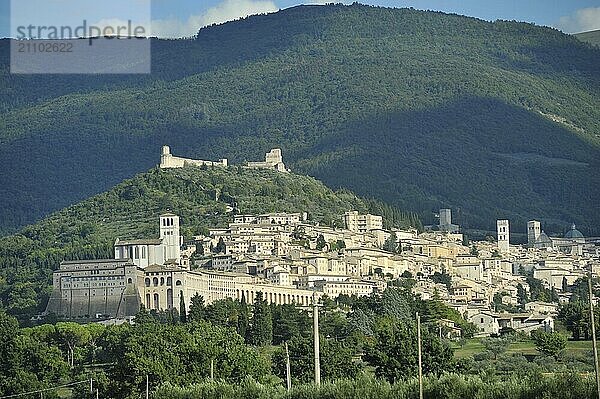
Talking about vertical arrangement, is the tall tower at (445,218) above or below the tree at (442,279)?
above

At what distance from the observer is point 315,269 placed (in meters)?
88.2

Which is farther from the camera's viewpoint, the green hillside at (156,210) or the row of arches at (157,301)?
the green hillside at (156,210)

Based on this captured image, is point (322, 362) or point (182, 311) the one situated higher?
point (182, 311)

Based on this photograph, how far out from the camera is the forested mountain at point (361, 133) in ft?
492

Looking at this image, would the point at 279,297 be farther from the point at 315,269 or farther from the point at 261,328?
the point at 261,328

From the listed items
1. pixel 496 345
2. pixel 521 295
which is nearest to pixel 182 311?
pixel 496 345

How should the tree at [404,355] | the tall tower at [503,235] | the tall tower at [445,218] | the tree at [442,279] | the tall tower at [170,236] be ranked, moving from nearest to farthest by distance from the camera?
1. the tree at [404,355]
2. the tall tower at [170,236]
3. the tree at [442,279]
4. the tall tower at [503,235]
5. the tall tower at [445,218]

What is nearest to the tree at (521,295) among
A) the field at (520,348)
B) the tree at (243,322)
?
the tree at (243,322)

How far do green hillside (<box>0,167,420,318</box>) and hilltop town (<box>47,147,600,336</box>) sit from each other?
247 cm

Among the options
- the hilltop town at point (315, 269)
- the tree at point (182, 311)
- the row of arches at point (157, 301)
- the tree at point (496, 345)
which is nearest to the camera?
the tree at point (496, 345)

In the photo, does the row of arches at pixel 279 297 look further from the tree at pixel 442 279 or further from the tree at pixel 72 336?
the tree at pixel 72 336

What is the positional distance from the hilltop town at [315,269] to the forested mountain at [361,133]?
2681cm

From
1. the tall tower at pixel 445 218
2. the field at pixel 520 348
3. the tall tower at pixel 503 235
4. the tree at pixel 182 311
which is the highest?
the tall tower at pixel 445 218

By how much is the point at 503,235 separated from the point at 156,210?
3391 centimetres
